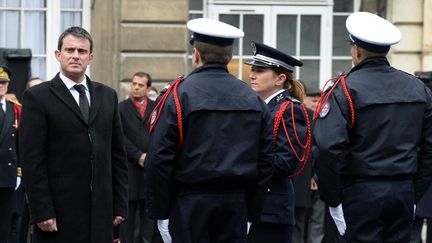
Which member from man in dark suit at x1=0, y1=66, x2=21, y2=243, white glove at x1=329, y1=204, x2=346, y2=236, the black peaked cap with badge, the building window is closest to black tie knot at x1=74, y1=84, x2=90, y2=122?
the black peaked cap with badge

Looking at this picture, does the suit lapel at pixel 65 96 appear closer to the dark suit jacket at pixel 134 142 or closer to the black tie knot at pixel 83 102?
the black tie knot at pixel 83 102

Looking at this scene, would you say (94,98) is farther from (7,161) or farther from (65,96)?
(7,161)

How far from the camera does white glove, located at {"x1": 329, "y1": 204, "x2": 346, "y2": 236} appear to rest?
7.47 metres

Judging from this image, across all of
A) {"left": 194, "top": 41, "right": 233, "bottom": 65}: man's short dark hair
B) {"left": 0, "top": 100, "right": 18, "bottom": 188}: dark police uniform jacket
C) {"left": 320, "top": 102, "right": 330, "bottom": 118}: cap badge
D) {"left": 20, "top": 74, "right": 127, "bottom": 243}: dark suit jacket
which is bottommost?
{"left": 0, "top": 100, "right": 18, "bottom": 188}: dark police uniform jacket

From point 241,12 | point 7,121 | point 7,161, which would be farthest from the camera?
point 241,12

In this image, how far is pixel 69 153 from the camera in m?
7.42

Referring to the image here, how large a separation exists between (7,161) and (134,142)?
195cm

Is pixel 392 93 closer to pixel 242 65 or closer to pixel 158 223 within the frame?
pixel 158 223

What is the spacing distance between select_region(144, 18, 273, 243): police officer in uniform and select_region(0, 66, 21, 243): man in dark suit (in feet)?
16.1

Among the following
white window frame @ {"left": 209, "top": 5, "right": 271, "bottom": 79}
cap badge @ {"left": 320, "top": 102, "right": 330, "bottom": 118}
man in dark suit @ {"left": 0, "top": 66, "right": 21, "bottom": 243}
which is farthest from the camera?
white window frame @ {"left": 209, "top": 5, "right": 271, "bottom": 79}

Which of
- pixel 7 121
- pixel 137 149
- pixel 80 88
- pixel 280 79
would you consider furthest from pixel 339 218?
pixel 137 149

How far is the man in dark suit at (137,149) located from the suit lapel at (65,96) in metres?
5.63

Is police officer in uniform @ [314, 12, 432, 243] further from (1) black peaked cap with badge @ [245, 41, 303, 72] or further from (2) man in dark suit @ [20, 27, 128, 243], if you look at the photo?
(2) man in dark suit @ [20, 27, 128, 243]

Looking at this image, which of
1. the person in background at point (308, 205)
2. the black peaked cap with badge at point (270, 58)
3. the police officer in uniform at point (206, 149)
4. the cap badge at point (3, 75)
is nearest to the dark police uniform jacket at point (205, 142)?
the police officer in uniform at point (206, 149)
